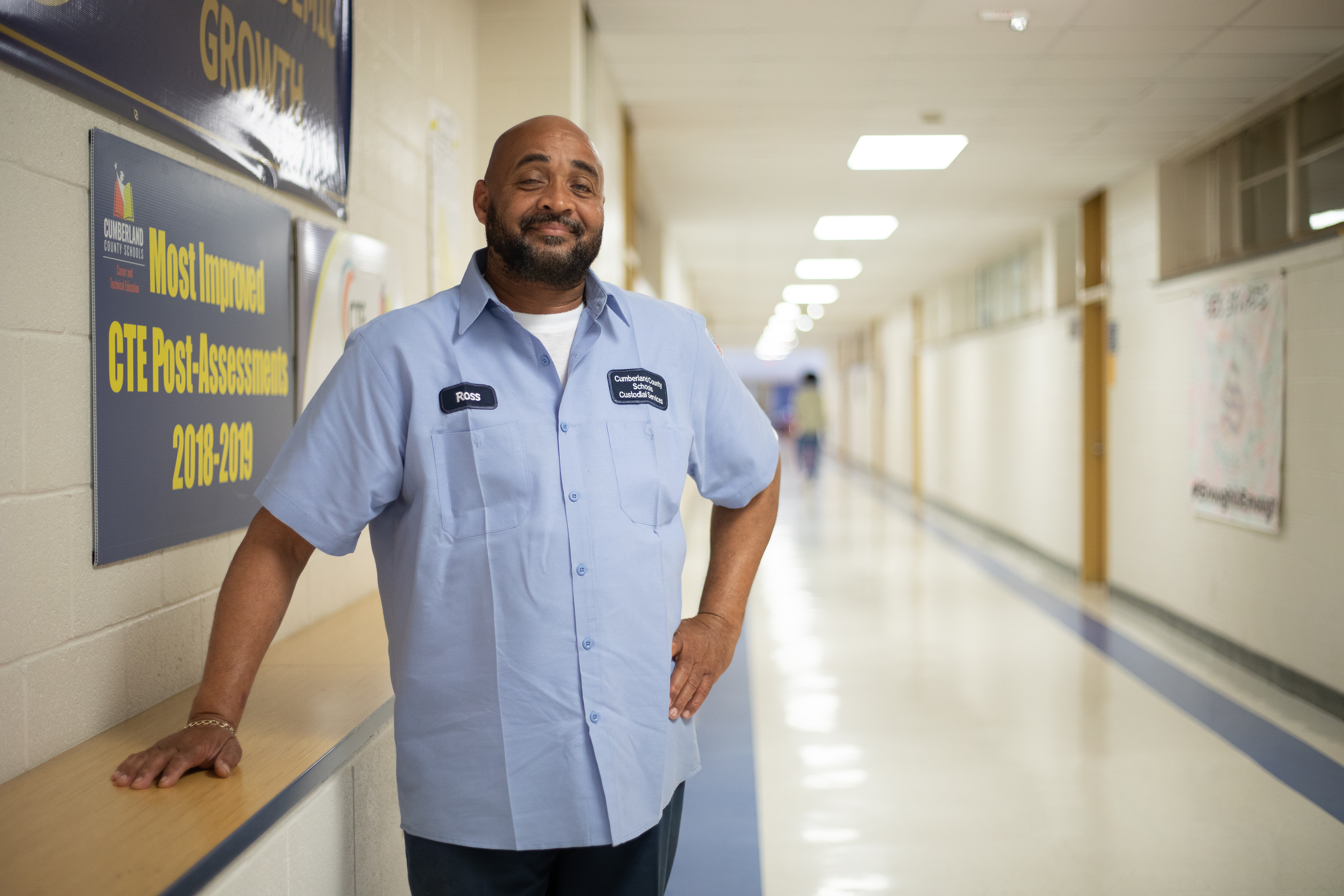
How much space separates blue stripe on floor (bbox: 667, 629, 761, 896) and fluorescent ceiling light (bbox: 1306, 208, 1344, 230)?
3.29 m

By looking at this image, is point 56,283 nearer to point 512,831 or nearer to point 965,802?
point 512,831

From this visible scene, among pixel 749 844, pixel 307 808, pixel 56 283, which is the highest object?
pixel 56 283

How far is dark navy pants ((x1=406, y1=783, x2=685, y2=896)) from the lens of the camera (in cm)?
127

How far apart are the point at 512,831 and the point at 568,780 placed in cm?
9

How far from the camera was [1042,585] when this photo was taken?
23.1 ft

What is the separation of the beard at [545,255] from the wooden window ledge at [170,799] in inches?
30.9

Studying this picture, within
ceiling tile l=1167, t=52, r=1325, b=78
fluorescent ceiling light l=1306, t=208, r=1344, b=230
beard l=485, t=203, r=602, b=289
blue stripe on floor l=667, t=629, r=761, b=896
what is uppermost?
ceiling tile l=1167, t=52, r=1325, b=78

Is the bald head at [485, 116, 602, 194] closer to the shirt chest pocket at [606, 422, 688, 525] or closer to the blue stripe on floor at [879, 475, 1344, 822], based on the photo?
the shirt chest pocket at [606, 422, 688, 525]

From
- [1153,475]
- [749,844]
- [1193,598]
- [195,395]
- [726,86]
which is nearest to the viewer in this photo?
[195,395]

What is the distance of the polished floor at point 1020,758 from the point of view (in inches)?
108

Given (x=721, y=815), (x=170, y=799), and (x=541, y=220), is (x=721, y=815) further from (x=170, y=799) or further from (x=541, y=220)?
(x=541, y=220)

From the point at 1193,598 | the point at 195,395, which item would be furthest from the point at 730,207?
the point at 195,395

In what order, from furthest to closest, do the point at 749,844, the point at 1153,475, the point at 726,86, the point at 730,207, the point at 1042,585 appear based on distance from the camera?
the point at 730,207, the point at 1042,585, the point at 1153,475, the point at 726,86, the point at 749,844

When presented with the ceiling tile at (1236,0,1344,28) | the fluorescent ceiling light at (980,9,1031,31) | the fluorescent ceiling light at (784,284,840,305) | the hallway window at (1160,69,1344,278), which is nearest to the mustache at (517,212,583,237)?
the fluorescent ceiling light at (980,9,1031,31)
